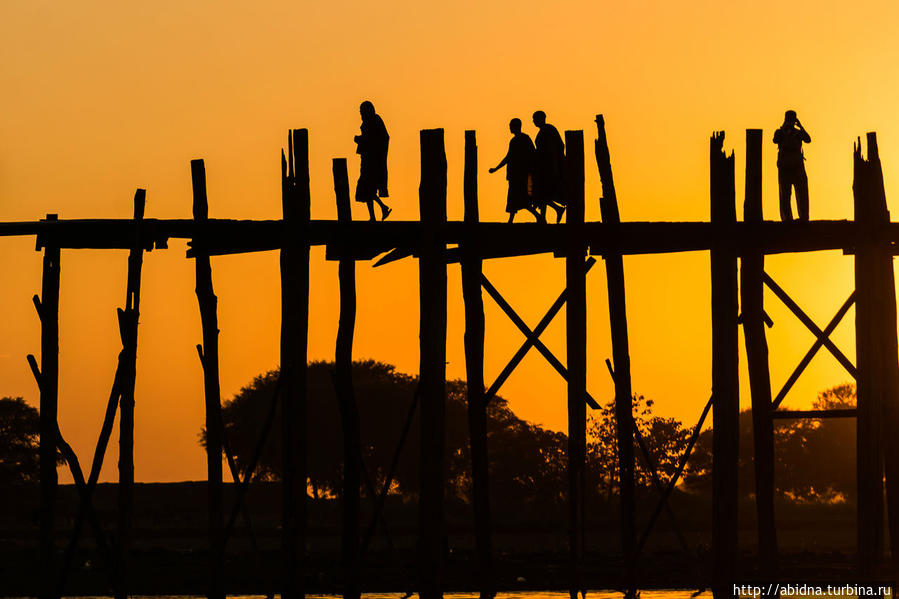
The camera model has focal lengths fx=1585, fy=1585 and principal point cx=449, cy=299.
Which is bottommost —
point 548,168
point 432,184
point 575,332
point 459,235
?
point 575,332

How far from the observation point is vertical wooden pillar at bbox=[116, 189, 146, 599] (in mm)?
17125

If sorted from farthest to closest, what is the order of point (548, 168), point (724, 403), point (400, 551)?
point (400, 551), point (548, 168), point (724, 403)

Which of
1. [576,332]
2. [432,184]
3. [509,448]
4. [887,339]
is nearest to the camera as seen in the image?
[432,184]

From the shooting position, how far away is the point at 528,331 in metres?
17.7

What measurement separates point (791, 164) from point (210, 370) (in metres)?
7.45

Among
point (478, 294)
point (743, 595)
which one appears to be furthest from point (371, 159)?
point (743, 595)

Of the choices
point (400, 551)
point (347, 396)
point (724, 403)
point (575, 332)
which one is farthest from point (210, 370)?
point (400, 551)

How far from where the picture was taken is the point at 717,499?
16797mm

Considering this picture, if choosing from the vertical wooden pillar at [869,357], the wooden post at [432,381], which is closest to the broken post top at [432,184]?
the wooden post at [432,381]

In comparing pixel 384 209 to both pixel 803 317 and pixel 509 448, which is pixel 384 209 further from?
pixel 509 448

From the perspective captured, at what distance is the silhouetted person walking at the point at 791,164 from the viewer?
1914 cm

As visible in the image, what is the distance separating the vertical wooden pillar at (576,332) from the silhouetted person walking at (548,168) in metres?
0.38

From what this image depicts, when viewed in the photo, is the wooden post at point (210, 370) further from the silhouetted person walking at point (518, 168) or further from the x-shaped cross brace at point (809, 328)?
the x-shaped cross brace at point (809, 328)

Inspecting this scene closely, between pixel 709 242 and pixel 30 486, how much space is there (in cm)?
4980
